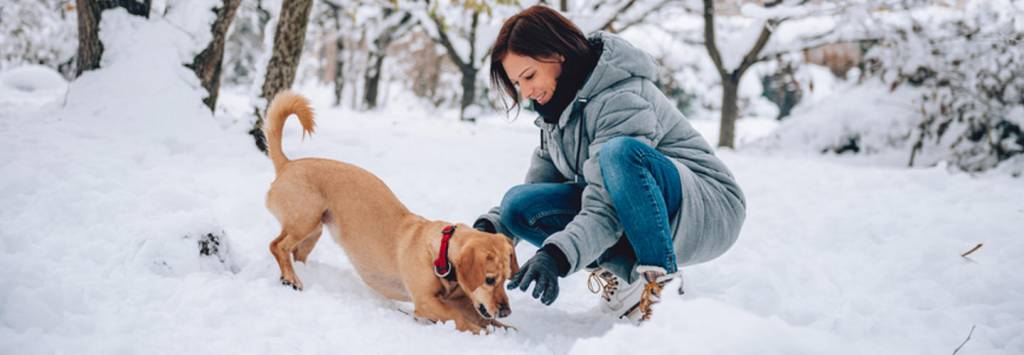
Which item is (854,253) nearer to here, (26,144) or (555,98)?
(555,98)

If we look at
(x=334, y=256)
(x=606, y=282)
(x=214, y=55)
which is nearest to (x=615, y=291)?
(x=606, y=282)

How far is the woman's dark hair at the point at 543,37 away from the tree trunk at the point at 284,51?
10.6ft

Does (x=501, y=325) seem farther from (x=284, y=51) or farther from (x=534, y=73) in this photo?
(x=284, y=51)

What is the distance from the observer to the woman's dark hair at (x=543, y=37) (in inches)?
84.5

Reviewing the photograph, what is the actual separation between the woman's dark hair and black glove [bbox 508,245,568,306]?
0.76m

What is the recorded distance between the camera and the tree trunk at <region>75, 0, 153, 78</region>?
4.27m

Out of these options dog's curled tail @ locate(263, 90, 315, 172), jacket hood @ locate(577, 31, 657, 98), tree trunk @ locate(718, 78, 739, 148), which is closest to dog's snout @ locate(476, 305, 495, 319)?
jacket hood @ locate(577, 31, 657, 98)

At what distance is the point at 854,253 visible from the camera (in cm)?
348

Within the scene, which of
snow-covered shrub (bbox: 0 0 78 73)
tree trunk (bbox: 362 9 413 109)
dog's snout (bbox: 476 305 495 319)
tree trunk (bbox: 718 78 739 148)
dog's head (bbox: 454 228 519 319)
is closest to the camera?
dog's head (bbox: 454 228 519 319)

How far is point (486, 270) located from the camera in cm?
228

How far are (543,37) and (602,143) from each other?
0.46 m

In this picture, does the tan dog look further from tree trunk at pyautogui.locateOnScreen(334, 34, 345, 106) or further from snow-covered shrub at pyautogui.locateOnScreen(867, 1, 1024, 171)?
tree trunk at pyautogui.locateOnScreen(334, 34, 345, 106)

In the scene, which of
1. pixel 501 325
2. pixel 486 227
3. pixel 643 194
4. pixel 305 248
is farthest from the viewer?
pixel 305 248

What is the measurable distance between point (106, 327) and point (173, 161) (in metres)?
2.43
